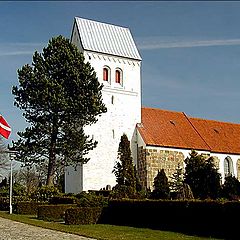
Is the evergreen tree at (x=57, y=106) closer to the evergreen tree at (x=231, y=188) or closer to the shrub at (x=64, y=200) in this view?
the shrub at (x=64, y=200)

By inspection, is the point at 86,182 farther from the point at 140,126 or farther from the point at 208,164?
the point at 208,164

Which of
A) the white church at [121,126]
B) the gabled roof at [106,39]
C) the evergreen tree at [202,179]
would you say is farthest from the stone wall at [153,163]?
the gabled roof at [106,39]

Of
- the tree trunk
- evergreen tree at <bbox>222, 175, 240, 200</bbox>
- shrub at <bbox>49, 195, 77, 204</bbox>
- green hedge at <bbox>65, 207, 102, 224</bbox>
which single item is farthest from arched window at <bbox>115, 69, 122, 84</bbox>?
green hedge at <bbox>65, 207, 102, 224</bbox>

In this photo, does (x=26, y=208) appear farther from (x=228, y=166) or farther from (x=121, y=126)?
(x=228, y=166)

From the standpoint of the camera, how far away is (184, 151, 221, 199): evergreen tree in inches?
1024

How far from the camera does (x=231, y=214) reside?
545 inches

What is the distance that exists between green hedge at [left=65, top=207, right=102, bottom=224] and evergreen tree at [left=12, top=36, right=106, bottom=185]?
467 inches

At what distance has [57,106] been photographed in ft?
98.8

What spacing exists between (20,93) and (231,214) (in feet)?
69.8

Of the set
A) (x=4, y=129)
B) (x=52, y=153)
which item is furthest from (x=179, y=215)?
(x=52, y=153)

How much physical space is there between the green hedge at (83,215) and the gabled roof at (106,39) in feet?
57.9

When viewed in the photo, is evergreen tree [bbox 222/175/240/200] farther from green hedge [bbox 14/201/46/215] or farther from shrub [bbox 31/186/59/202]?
green hedge [bbox 14/201/46/215]

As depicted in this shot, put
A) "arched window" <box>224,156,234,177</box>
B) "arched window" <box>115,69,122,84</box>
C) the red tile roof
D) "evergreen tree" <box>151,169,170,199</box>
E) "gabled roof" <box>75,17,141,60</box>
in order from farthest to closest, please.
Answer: "arched window" <box>224,156,234,177</box> → the red tile roof → "arched window" <box>115,69,122,84</box> → "gabled roof" <box>75,17,141,60</box> → "evergreen tree" <box>151,169,170,199</box>

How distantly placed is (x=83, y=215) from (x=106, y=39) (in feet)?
66.5
